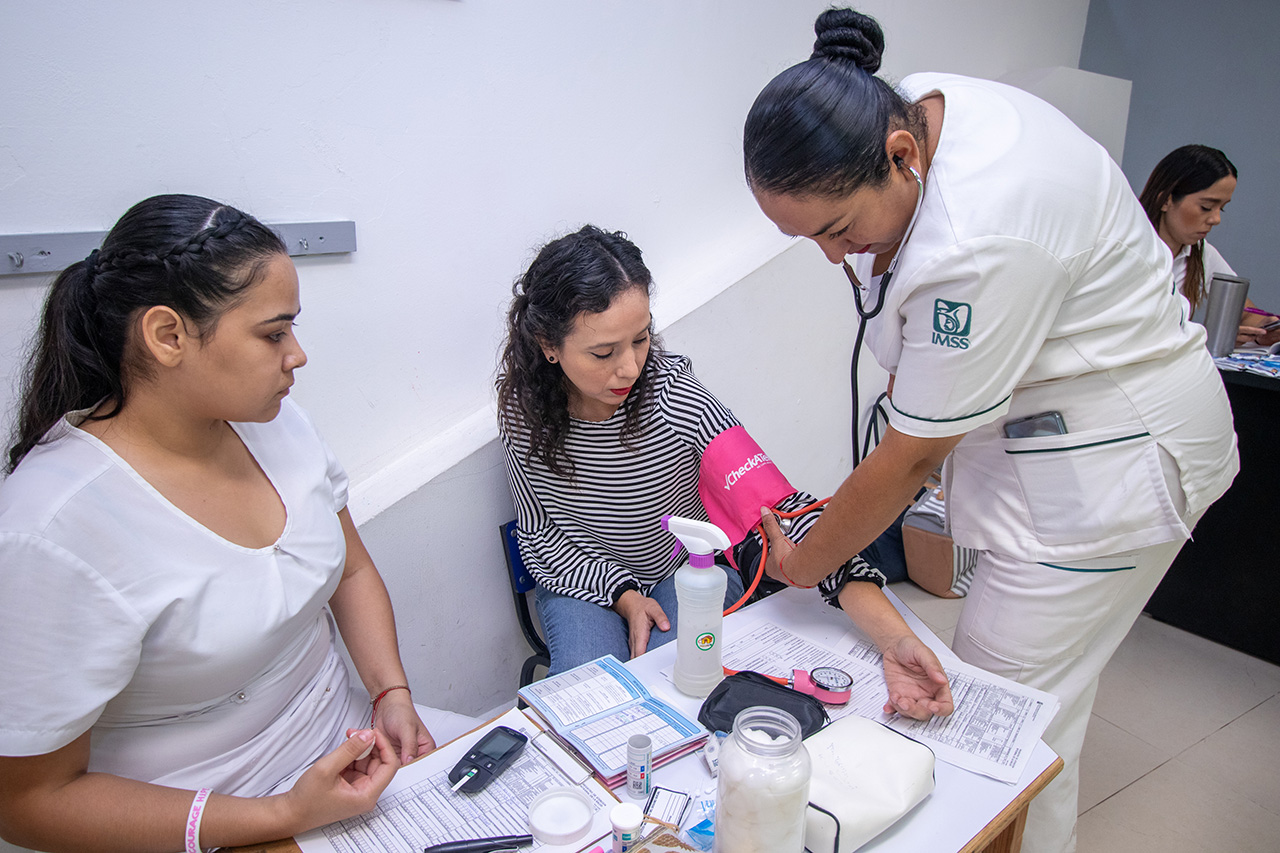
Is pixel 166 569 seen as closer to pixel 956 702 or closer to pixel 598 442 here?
pixel 598 442

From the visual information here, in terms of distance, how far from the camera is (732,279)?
2301 millimetres

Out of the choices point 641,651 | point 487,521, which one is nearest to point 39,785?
point 641,651

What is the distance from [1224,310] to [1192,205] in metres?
0.38

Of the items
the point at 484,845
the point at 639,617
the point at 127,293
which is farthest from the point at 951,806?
the point at 127,293

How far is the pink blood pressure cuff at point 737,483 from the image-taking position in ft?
4.65

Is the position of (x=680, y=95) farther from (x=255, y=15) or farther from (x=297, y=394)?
(x=297, y=394)

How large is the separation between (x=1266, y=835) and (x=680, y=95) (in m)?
2.37

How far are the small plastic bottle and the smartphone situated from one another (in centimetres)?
66

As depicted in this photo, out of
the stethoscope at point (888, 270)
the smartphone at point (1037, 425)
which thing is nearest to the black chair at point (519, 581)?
the stethoscope at point (888, 270)

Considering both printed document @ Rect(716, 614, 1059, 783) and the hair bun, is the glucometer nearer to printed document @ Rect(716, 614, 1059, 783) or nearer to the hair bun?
printed document @ Rect(716, 614, 1059, 783)

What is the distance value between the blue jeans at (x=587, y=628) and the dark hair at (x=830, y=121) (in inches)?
31.0

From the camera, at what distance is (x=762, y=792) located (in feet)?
2.45

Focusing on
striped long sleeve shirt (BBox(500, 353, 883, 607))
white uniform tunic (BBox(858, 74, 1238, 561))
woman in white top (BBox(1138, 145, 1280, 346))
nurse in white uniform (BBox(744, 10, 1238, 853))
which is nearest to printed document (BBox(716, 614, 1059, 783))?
nurse in white uniform (BBox(744, 10, 1238, 853))

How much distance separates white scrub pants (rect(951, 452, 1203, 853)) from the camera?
1214 millimetres
